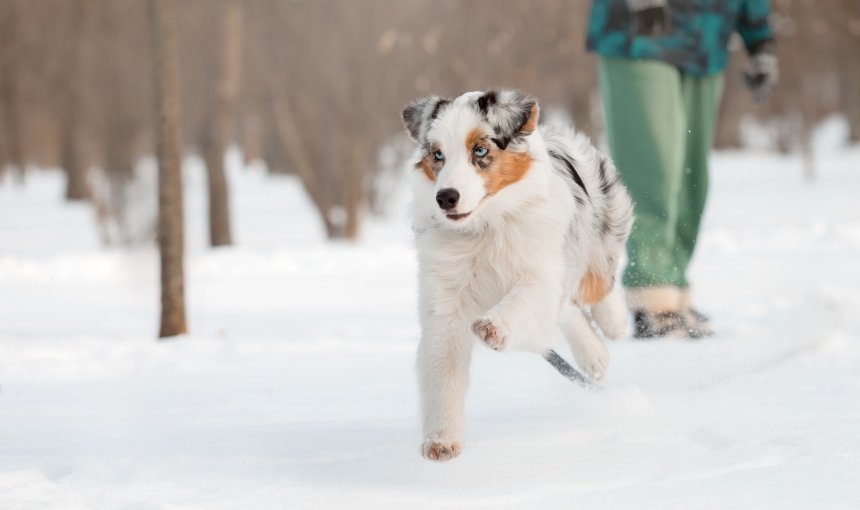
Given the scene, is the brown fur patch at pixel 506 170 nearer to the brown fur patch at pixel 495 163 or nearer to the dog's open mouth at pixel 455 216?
the brown fur patch at pixel 495 163

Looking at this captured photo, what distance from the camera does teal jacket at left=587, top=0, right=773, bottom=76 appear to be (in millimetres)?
6234

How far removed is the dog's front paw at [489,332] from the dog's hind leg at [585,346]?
1.25 meters

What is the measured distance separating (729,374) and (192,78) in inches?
756

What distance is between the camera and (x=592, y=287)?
4.80 m

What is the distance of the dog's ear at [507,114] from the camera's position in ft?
12.5

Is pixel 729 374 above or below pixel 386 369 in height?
above

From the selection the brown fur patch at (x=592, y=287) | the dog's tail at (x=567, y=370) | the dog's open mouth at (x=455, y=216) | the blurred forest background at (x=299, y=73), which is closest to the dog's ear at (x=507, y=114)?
the dog's open mouth at (x=455, y=216)

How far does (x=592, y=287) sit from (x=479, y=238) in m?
1.06

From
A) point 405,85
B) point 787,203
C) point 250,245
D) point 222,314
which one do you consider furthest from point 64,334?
point 787,203

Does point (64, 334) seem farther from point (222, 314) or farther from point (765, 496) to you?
point (765, 496)

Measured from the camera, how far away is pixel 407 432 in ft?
13.9

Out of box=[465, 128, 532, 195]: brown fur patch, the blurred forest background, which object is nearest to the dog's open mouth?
box=[465, 128, 532, 195]: brown fur patch

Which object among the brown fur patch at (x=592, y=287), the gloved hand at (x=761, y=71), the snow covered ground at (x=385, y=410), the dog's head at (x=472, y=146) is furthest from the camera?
the gloved hand at (x=761, y=71)

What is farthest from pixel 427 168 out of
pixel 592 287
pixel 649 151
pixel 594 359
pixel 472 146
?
pixel 649 151
